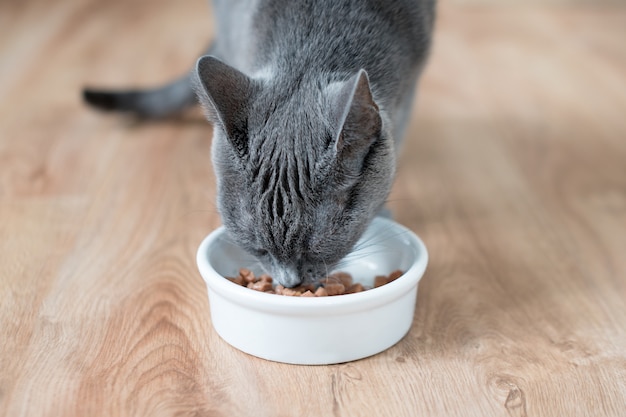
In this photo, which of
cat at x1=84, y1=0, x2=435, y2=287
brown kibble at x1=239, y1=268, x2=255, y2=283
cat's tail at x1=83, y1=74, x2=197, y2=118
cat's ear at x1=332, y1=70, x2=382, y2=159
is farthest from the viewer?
cat's tail at x1=83, y1=74, x2=197, y2=118

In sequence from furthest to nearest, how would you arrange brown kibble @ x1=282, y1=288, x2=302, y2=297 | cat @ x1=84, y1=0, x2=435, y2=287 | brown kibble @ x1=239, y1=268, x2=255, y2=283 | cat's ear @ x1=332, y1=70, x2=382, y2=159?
brown kibble @ x1=239, y1=268, x2=255, y2=283, brown kibble @ x1=282, y1=288, x2=302, y2=297, cat @ x1=84, y1=0, x2=435, y2=287, cat's ear @ x1=332, y1=70, x2=382, y2=159

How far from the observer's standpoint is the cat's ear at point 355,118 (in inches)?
46.0

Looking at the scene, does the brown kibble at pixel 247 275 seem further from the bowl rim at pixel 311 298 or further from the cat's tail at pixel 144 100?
the cat's tail at pixel 144 100

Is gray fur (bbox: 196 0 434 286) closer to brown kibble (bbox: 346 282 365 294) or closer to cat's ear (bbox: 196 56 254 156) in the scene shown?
cat's ear (bbox: 196 56 254 156)

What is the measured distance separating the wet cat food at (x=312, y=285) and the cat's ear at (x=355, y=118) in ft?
0.91

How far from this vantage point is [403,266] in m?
1.55

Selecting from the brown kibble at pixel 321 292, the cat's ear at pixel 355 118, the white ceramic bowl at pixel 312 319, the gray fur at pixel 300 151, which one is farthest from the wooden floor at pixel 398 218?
the cat's ear at pixel 355 118

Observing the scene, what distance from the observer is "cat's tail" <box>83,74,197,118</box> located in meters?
2.52

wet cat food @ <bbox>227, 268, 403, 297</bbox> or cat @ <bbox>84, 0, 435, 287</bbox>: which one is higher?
cat @ <bbox>84, 0, 435, 287</bbox>

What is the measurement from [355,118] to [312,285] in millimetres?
371

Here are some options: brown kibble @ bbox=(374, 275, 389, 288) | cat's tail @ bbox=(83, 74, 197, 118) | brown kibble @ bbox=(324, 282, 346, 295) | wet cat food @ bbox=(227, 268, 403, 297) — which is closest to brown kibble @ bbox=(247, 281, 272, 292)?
wet cat food @ bbox=(227, 268, 403, 297)

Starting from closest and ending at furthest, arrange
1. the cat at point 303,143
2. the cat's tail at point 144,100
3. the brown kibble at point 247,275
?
the cat at point 303,143
the brown kibble at point 247,275
the cat's tail at point 144,100

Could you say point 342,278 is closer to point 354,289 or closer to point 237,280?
point 354,289

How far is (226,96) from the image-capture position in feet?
4.23
